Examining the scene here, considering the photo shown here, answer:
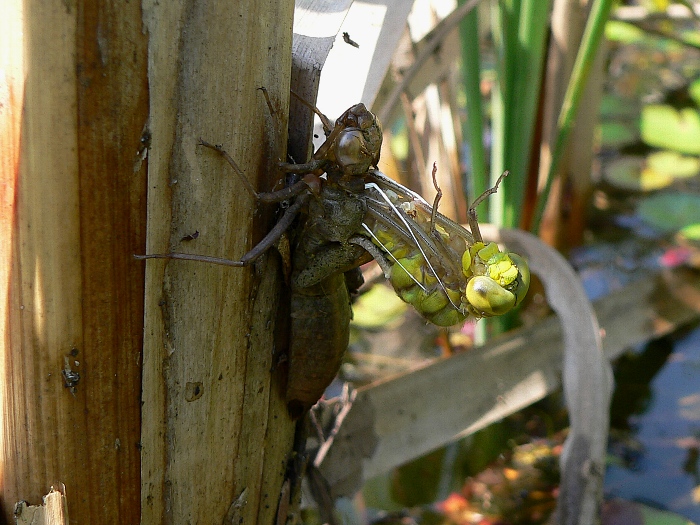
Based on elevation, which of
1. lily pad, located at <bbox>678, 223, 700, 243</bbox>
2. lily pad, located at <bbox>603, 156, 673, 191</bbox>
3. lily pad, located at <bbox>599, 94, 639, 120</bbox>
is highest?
lily pad, located at <bbox>599, 94, 639, 120</bbox>

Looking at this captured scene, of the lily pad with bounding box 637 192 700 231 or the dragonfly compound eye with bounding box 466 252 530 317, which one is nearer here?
the dragonfly compound eye with bounding box 466 252 530 317

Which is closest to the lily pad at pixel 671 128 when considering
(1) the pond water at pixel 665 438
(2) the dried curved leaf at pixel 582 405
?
(1) the pond water at pixel 665 438

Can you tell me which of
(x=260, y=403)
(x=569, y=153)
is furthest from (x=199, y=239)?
(x=569, y=153)

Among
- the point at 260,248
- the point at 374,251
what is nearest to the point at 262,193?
the point at 260,248

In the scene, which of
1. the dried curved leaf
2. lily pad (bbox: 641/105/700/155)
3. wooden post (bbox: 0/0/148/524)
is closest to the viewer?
wooden post (bbox: 0/0/148/524)

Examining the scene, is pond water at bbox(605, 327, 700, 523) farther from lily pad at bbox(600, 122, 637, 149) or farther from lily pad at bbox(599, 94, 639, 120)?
lily pad at bbox(599, 94, 639, 120)

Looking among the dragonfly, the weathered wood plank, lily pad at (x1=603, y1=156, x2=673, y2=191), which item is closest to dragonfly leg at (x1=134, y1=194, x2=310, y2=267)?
the dragonfly

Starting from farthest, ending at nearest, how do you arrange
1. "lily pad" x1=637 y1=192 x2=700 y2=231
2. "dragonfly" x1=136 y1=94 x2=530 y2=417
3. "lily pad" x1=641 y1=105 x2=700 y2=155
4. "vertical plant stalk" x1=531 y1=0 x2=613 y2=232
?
"lily pad" x1=641 y1=105 x2=700 y2=155
"lily pad" x1=637 y1=192 x2=700 y2=231
"vertical plant stalk" x1=531 y1=0 x2=613 y2=232
"dragonfly" x1=136 y1=94 x2=530 y2=417

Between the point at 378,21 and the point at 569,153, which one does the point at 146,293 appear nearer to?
the point at 378,21

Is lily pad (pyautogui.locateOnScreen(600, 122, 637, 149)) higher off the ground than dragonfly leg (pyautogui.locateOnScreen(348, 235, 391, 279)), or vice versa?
lily pad (pyautogui.locateOnScreen(600, 122, 637, 149))
